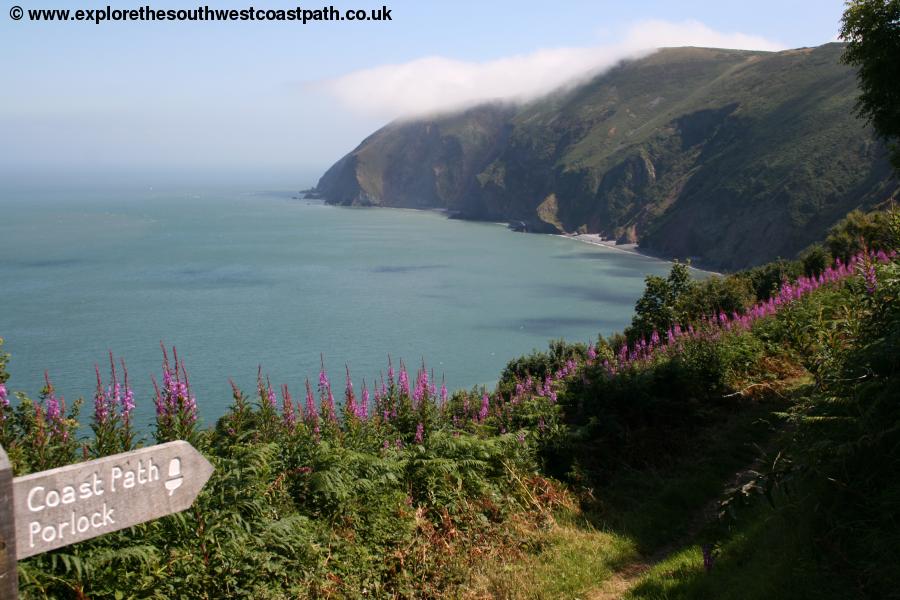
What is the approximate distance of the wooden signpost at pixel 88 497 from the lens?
8.55ft

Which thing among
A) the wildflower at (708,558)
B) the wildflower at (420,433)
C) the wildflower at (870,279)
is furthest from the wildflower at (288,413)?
the wildflower at (870,279)

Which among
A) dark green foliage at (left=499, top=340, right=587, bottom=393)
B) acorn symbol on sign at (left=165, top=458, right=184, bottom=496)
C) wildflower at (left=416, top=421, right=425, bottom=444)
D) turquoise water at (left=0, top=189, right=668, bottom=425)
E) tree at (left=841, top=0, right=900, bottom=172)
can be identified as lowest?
turquoise water at (left=0, top=189, right=668, bottom=425)

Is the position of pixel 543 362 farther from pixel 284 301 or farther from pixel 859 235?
pixel 284 301

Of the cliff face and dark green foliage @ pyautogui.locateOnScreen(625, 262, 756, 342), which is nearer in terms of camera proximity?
dark green foliage @ pyautogui.locateOnScreen(625, 262, 756, 342)

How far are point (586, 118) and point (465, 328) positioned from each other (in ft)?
465

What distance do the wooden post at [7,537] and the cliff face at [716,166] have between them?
101 meters

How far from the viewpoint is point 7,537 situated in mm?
2594

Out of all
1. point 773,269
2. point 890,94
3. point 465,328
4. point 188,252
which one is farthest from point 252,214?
point 890,94

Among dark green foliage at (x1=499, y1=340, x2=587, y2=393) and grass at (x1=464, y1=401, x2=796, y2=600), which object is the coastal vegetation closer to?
grass at (x1=464, y1=401, x2=796, y2=600)

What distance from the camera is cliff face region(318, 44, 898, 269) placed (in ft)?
349

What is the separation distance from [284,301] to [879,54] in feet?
245

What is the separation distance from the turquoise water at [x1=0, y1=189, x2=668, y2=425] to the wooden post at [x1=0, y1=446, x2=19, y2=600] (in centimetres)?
3687

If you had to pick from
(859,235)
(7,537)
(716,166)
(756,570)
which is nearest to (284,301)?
(859,235)

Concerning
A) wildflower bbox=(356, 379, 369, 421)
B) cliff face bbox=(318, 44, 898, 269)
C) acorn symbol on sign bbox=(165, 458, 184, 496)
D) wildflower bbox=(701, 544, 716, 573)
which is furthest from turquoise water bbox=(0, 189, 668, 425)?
acorn symbol on sign bbox=(165, 458, 184, 496)
